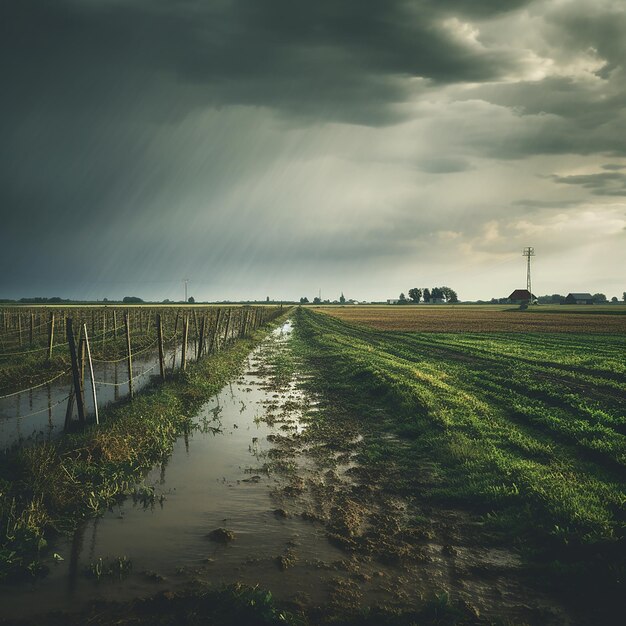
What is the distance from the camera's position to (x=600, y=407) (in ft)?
43.7

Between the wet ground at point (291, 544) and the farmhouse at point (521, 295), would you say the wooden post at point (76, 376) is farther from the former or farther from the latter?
the farmhouse at point (521, 295)

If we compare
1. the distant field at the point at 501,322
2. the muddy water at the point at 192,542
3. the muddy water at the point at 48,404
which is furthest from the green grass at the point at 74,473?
the distant field at the point at 501,322

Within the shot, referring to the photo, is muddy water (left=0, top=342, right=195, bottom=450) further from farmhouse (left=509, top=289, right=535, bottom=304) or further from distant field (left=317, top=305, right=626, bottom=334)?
farmhouse (left=509, top=289, right=535, bottom=304)

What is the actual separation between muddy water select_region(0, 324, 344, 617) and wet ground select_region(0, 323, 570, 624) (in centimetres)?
2

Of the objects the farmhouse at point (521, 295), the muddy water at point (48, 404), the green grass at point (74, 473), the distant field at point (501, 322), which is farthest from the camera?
the farmhouse at point (521, 295)

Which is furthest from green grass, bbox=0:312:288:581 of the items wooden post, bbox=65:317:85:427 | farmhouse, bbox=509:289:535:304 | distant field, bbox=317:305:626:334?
farmhouse, bbox=509:289:535:304

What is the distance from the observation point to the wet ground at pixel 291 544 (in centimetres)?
526

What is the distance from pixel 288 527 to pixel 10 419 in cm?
1101

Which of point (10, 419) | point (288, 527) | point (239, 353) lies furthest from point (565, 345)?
point (10, 419)

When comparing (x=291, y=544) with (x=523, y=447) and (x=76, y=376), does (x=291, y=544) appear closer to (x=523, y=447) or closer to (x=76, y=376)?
(x=523, y=447)

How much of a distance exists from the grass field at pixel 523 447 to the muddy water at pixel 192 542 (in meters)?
2.84

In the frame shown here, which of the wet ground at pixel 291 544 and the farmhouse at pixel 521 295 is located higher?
the farmhouse at pixel 521 295

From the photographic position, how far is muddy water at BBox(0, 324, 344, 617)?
5.39m

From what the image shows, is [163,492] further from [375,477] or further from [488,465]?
[488,465]
